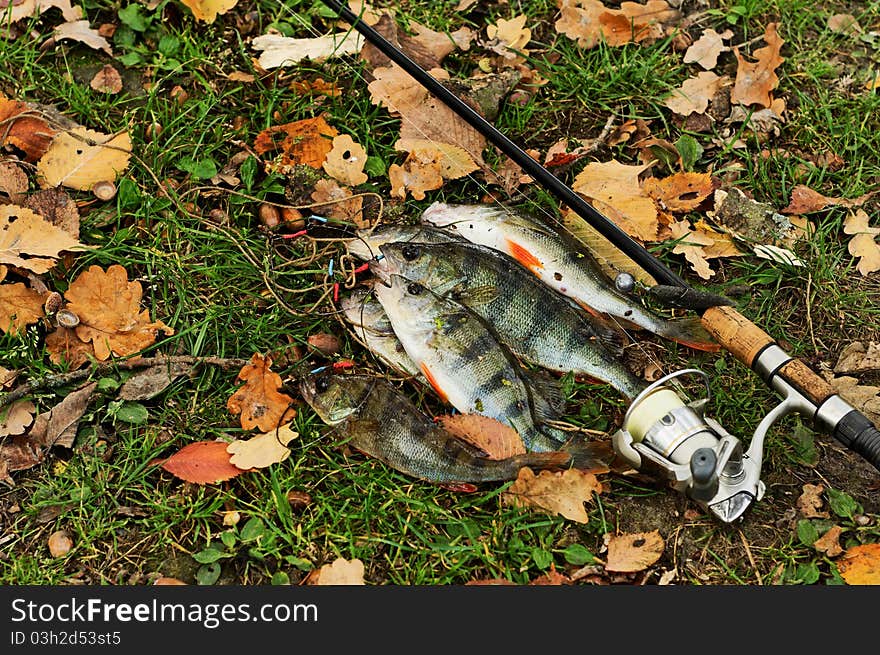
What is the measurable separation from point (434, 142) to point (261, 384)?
156 centimetres

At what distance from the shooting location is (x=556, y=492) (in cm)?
365

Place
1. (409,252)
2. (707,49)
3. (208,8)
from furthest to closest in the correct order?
(707,49) < (208,8) < (409,252)

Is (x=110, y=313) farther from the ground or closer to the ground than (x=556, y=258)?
closer to the ground

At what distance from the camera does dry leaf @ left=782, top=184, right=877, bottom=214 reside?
4691 mm

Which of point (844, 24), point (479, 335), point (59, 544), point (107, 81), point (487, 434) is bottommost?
point (59, 544)

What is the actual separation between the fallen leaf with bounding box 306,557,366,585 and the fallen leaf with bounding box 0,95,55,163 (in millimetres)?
2511

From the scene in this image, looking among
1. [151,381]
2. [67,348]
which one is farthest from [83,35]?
[151,381]

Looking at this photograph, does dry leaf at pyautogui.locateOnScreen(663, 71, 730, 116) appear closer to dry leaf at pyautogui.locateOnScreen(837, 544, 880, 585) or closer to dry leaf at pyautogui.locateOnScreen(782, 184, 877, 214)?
dry leaf at pyautogui.locateOnScreen(782, 184, 877, 214)

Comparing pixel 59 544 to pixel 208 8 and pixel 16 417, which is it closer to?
pixel 16 417

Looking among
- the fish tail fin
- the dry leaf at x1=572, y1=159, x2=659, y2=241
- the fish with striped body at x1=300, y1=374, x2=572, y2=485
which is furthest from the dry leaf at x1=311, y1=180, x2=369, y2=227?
the fish tail fin

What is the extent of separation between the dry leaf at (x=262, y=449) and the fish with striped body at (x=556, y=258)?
1.22 m

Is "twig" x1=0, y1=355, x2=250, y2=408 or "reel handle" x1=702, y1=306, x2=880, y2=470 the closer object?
"reel handle" x1=702, y1=306, x2=880, y2=470

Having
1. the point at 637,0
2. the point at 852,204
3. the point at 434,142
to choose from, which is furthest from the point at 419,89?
the point at 852,204

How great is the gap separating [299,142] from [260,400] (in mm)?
1436
